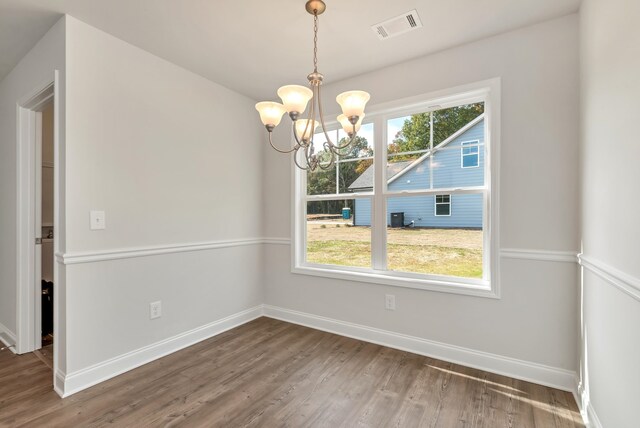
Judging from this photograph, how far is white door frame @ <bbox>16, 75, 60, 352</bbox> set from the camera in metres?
2.51

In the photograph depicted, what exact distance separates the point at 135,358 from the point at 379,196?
8.08ft

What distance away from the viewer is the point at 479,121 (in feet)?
8.05

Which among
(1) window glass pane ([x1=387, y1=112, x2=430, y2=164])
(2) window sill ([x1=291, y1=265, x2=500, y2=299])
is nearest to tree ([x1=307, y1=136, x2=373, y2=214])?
(1) window glass pane ([x1=387, y1=112, x2=430, y2=164])

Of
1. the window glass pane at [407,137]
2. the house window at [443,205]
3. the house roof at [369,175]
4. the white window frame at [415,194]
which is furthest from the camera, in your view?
the house roof at [369,175]

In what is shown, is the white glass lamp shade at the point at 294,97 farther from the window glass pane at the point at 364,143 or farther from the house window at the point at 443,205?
the house window at the point at 443,205

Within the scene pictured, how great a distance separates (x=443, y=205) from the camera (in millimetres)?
2588

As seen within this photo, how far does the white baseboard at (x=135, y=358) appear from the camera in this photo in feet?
6.63

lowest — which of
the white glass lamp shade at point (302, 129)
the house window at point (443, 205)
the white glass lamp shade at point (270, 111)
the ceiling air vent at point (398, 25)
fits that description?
the house window at point (443, 205)

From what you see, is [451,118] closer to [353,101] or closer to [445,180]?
[445,180]

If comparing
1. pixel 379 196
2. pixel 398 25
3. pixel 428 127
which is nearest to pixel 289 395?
pixel 379 196

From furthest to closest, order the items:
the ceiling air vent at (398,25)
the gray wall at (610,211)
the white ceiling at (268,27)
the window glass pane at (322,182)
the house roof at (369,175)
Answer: the window glass pane at (322,182) < the house roof at (369,175) < the ceiling air vent at (398,25) < the white ceiling at (268,27) < the gray wall at (610,211)

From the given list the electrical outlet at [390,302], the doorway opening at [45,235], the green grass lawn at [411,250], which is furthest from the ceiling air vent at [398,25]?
the doorway opening at [45,235]

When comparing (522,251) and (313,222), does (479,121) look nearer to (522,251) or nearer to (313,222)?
(522,251)

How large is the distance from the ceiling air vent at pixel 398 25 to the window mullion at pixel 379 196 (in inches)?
30.5
